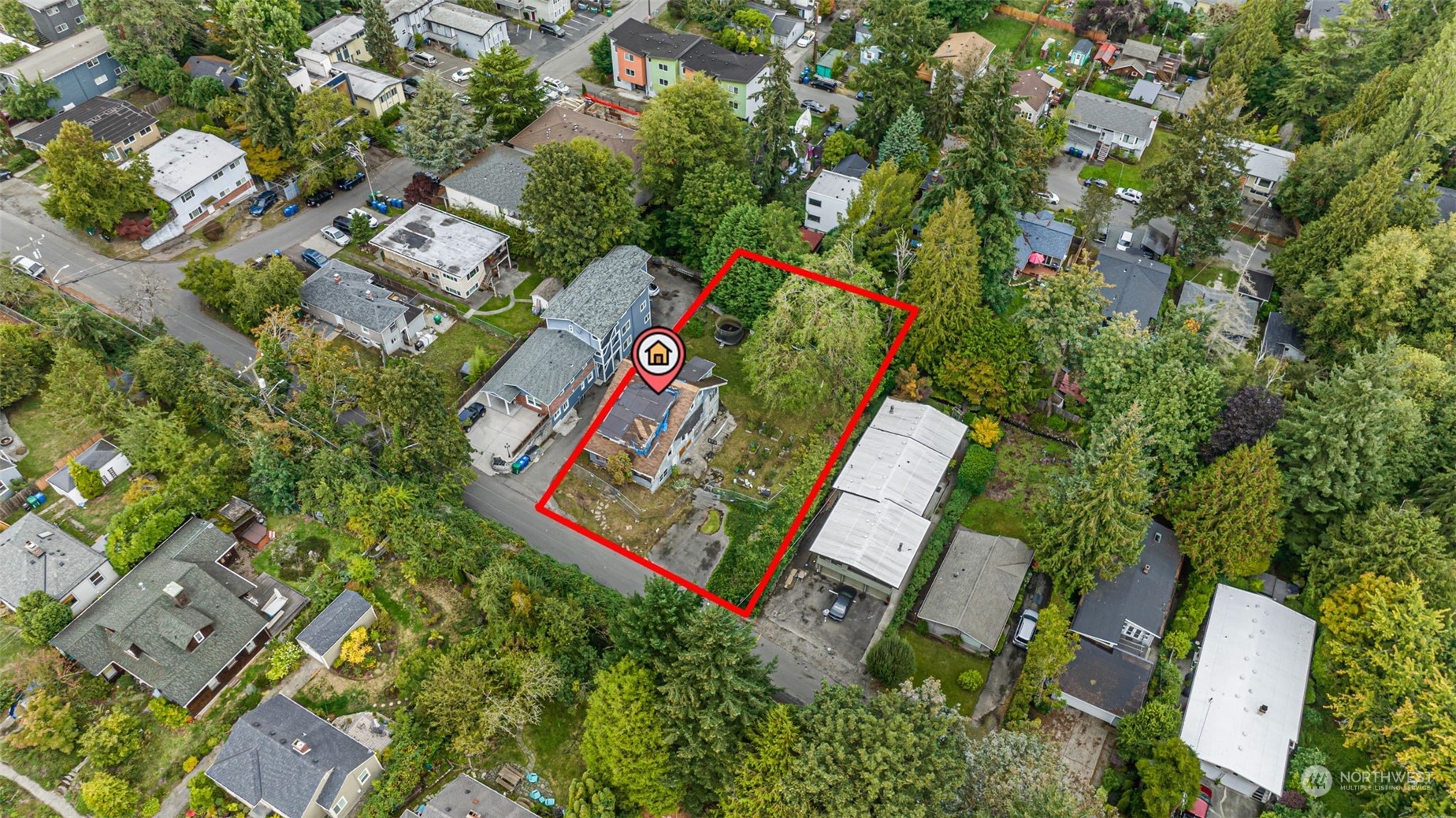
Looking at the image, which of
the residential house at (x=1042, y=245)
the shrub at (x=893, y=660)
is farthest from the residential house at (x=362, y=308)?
the residential house at (x=1042, y=245)

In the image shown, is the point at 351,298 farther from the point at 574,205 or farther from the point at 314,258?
the point at 574,205

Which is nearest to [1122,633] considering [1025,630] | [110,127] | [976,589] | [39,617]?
[1025,630]

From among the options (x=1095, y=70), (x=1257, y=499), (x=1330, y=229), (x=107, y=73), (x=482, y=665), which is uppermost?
(x=1095, y=70)

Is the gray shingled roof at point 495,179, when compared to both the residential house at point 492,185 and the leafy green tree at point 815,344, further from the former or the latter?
the leafy green tree at point 815,344

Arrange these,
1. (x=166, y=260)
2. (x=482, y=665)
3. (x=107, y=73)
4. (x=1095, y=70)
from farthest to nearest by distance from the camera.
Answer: (x=1095, y=70) < (x=107, y=73) < (x=166, y=260) < (x=482, y=665)

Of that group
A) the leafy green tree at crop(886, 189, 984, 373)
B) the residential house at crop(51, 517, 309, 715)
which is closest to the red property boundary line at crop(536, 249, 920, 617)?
the leafy green tree at crop(886, 189, 984, 373)

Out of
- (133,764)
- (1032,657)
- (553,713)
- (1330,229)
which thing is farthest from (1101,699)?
(133,764)

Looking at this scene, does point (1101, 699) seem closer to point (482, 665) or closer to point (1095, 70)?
point (482, 665)

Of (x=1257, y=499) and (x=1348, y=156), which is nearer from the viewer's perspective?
(x=1257, y=499)
